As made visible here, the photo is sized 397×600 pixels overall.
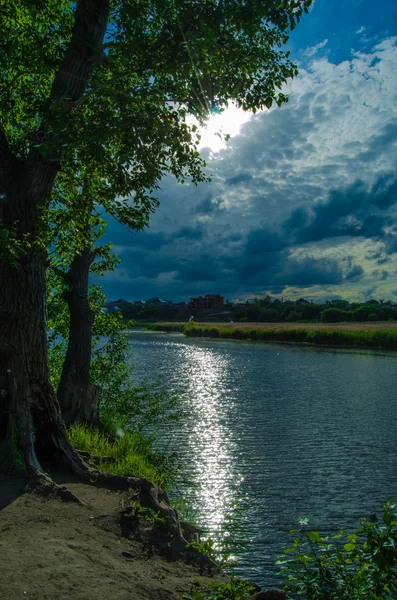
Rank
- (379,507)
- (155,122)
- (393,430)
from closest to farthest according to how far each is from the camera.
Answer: (155,122) < (379,507) < (393,430)

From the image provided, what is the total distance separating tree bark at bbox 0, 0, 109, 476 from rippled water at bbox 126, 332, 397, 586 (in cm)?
430

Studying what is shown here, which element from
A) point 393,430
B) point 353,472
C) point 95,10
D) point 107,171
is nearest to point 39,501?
point 107,171

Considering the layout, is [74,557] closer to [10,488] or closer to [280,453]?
[10,488]

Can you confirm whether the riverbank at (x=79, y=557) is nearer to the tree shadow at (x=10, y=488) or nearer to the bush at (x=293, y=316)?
the tree shadow at (x=10, y=488)

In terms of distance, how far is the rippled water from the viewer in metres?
11.1

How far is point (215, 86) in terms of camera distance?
9781mm

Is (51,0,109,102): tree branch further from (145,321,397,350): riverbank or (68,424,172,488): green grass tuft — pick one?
(145,321,397,350): riverbank

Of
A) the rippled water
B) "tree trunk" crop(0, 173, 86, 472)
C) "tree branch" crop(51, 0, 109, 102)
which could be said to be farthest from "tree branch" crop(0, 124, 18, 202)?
the rippled water

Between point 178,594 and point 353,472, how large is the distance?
34.2ft

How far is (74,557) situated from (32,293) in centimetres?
493

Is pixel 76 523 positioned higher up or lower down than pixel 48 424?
lower down

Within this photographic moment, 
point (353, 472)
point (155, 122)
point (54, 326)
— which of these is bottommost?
point (353, 472)

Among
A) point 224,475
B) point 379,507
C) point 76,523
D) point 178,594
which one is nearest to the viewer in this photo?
point 178,594

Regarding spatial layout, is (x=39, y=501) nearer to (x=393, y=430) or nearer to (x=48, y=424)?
(x=48, y=424)
